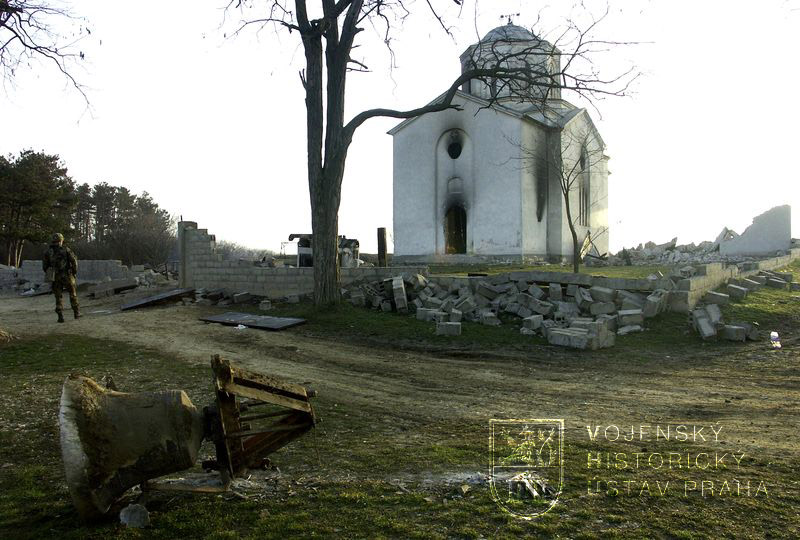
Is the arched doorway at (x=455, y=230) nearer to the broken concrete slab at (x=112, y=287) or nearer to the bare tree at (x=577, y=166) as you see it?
the bare tree at (x=577, y=166)

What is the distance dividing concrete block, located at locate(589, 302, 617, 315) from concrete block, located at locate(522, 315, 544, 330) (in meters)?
1.35

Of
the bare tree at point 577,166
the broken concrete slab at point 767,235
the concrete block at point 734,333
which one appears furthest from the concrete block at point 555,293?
the broken concrete slab at point 767,235

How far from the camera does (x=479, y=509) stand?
141 inches

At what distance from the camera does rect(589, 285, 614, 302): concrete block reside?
11.9 meters

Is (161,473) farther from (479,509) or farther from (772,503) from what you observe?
(772,503)

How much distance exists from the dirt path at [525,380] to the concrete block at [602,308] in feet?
7.17

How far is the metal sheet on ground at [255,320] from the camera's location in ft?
39.6

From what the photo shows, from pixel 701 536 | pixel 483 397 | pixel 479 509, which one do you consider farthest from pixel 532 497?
pixel 483 397

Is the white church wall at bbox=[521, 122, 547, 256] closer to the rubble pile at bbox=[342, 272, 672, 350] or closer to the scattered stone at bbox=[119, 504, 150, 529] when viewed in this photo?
the rubble pile at bbox=[342, 272, 672, 350]

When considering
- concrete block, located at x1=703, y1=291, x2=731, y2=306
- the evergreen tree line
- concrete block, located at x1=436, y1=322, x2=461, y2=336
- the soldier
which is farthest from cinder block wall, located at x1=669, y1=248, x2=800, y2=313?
the evergreen tree line

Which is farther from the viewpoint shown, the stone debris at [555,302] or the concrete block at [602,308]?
the concrete block at [602,308]

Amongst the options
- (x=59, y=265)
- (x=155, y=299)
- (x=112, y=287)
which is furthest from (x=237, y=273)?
(x=112, y=287)

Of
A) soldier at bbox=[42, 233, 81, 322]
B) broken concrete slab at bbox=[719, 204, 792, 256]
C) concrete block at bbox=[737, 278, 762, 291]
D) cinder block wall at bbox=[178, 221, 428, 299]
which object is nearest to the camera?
soldier at bbox=[42, 233, 81, 322]

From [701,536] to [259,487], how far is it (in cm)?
302
